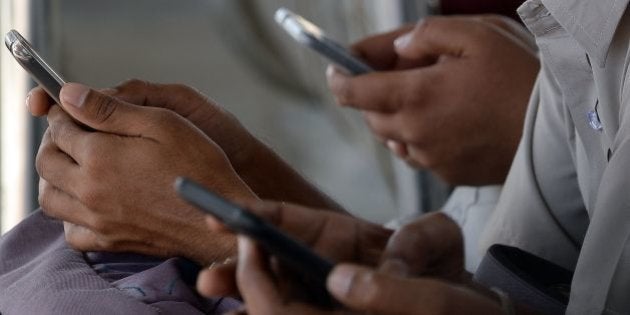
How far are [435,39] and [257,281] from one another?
2.27 ft

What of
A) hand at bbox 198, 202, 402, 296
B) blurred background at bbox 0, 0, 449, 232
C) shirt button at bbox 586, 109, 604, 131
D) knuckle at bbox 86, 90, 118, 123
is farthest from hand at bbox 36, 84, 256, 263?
blurred background at bbox 0, 0, 449, 232

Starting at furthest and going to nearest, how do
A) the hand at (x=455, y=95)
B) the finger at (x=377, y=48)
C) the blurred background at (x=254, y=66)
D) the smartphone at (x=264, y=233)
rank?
the blurred background at (x=254, y=66) < the finger at (x=377, y=48) < the hand at (x=455, y=95) < the smartphone at (x=264, y=233)

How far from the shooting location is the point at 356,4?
7.97ft

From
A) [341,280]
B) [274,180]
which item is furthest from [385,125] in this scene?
[341,280]

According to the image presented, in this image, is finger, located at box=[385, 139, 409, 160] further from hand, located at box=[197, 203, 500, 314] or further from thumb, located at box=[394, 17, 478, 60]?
hand, located at box=[197, 203, 500, 314]

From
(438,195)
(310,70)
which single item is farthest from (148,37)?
(438,195)

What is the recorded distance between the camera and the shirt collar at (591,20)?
→ 0.83 metres

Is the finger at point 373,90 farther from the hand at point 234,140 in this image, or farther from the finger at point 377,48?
the hand at point 234,140

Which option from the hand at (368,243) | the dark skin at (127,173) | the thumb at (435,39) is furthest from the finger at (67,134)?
the thumb at (435,39)

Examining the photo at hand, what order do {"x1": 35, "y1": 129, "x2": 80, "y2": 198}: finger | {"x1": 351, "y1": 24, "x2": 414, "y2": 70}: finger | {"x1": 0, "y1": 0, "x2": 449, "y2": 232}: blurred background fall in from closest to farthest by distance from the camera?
1. {"x1": 35, "y1": 129, "x2": 80, "y2": 198}: finger
2. {"x1": 351, "y1": 24, "x2": 414, "y2": 70}: finger
3. {"x1": 0, "y1": 0, "x2": 449, "y2": 232}: blurred background

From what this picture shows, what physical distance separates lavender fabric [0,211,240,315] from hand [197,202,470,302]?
0.16 m

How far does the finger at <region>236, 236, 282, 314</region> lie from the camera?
0.54 metres

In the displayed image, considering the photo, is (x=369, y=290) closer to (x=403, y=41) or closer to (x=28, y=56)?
(x=28, y=56)

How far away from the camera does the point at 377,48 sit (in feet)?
4.19
